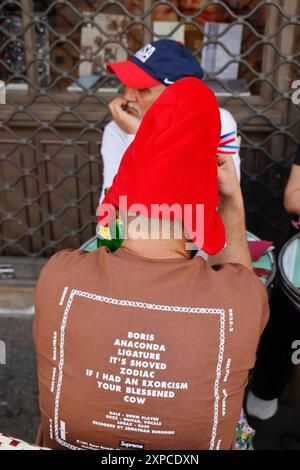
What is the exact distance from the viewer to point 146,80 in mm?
2510

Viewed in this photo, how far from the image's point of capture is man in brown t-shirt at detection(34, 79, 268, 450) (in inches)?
50.8

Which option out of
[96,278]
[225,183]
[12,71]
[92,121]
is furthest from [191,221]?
[12,71]

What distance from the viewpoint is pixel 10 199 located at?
3.52 m

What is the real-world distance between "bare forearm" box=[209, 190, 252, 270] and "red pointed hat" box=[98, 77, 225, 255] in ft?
0.92

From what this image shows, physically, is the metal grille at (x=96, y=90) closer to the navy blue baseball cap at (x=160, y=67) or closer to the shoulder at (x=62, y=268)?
the navy blue baseball cap at (x=160, y=67)

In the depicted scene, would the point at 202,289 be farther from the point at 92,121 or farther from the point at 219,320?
the point at 92,121

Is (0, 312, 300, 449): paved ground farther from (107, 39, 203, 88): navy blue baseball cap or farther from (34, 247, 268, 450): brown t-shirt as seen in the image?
(107, 39, 203, 88): navy blue baseball cap

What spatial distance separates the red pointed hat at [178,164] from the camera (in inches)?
50.8

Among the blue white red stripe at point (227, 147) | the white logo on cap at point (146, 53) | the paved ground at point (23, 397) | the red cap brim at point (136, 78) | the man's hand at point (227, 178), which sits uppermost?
the white logo on cap at point (146, 53)

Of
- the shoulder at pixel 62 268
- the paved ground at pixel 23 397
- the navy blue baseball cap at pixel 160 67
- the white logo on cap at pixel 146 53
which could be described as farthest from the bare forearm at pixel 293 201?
the shoulder at pixel 62 268

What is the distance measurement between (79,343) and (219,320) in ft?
1.20

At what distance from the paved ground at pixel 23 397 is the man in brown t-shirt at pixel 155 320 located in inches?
59.5

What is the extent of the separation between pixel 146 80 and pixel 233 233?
3.63 ft
